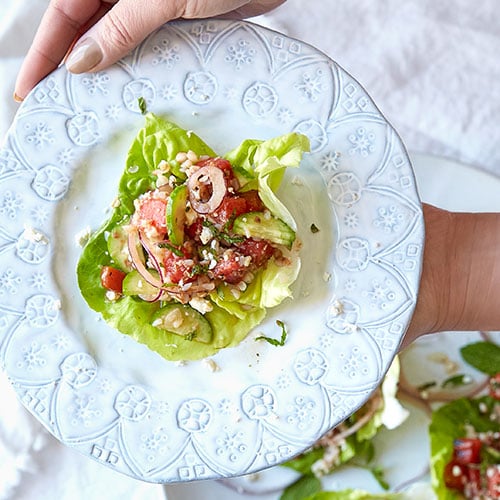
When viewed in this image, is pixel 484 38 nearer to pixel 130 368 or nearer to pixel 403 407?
pixel 403 407

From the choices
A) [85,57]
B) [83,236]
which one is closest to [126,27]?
[85,57]

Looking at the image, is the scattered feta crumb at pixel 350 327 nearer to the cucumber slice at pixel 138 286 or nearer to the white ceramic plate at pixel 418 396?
the cucumber slice at pixel 138 286

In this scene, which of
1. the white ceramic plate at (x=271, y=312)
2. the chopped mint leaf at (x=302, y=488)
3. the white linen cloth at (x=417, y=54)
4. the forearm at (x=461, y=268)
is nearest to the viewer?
the white ceramic plate at (x=271, y=312)

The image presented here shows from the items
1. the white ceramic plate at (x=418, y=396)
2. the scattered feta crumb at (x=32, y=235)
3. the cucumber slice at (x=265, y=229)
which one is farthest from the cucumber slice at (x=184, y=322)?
the white ceramic plate at (x=418, y=396)

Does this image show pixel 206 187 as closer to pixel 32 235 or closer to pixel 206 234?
pixel 206 234

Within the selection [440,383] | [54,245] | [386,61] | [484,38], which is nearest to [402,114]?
[386,61]

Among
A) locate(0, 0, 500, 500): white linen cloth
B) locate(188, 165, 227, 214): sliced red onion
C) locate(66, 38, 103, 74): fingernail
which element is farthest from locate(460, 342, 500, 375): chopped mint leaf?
locate(66, 38, 103, 74): fingernail

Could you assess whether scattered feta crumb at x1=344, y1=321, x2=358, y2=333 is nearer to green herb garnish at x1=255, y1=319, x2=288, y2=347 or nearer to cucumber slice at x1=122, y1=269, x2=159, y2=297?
green herb garnish at x1=255, y1=319, x2=288, y2=347
